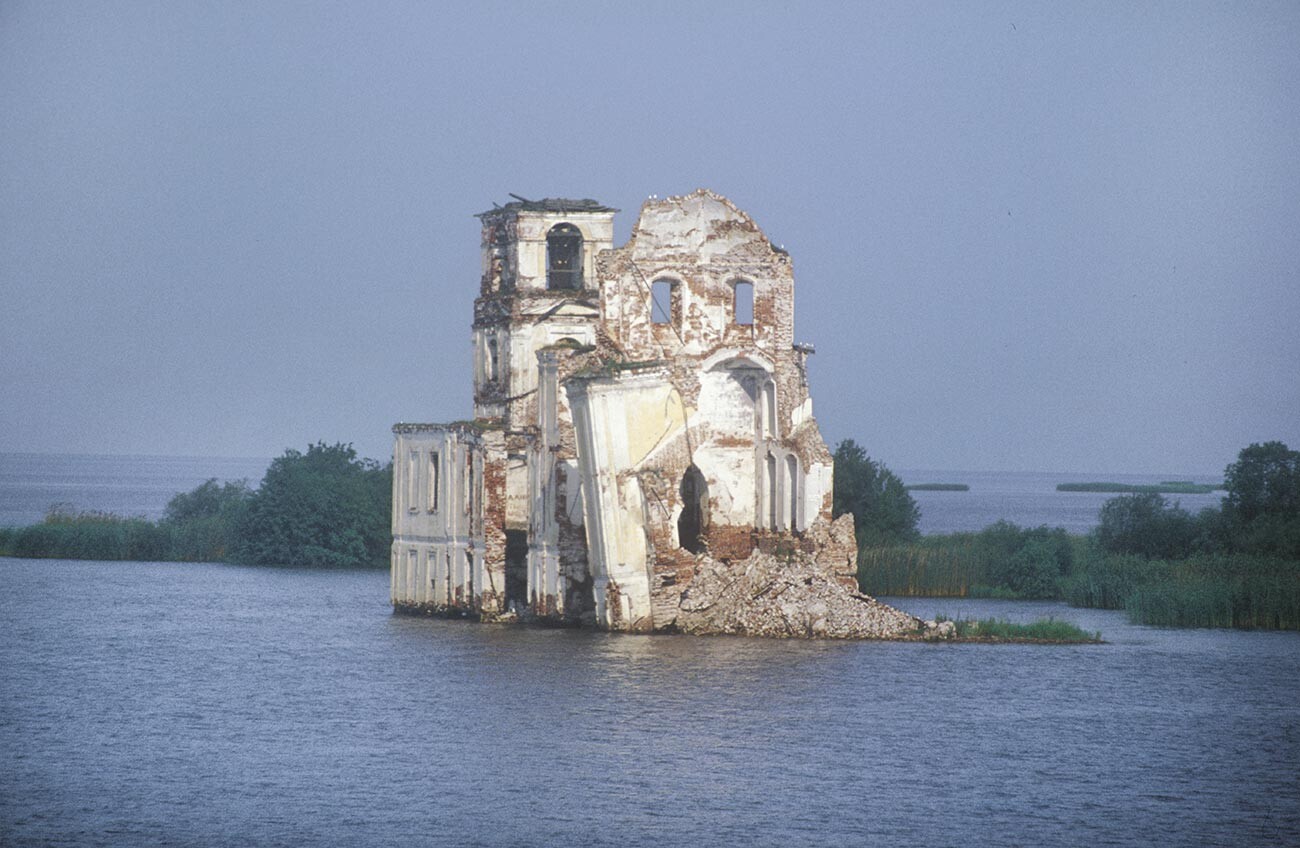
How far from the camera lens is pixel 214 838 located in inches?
931

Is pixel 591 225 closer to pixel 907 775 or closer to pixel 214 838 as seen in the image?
pixel 907 775

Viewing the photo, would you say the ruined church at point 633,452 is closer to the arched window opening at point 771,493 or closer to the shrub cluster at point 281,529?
the arched window opening at point 771,493

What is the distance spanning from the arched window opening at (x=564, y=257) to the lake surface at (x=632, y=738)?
9369 mm

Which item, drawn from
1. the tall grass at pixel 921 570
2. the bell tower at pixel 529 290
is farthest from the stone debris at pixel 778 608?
the tall grass at pixel 921 570

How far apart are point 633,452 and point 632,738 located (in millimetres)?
11445

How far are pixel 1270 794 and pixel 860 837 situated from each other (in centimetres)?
663

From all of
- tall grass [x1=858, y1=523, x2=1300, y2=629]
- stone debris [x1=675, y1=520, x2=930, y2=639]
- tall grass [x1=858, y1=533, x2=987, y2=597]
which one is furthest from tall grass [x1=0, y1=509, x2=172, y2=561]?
stone debris [x1=675, y1=520, x2=930, y2=639]

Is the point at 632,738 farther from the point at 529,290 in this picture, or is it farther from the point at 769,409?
the point at 529,290

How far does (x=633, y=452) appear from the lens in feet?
136

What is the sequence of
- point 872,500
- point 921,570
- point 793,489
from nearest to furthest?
point 793,489, point 921,570, point 872,500

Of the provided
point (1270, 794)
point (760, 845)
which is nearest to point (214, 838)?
point (760, 845)

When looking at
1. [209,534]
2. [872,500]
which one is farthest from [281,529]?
[872,500]

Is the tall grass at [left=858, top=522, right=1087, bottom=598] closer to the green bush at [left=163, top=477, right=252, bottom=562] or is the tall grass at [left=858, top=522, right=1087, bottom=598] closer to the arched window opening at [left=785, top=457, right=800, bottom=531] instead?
the arched window opening at [left=785, top=457, right=800, bottom=531]

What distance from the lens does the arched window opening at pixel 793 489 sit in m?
45.0
